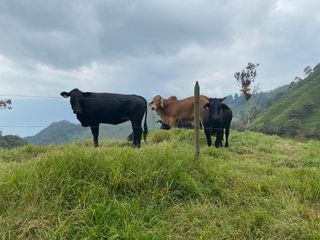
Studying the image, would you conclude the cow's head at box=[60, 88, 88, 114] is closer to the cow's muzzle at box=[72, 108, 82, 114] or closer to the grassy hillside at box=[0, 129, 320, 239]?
the cow's muzzle at box=[72, 108, 82, 114]

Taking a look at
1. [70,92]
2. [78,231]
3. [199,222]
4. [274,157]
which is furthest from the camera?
[70,92]

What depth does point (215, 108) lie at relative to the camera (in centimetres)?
1163

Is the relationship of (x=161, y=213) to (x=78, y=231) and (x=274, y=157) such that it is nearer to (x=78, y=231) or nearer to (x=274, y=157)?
(x=78, y=231)

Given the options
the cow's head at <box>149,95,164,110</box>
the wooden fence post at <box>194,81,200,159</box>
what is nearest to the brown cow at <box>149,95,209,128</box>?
the cow's head at <box>149,95,164,110</box>

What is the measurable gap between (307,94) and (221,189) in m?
101

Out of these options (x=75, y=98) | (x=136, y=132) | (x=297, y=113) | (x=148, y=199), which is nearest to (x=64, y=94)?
(x=75, y=98)

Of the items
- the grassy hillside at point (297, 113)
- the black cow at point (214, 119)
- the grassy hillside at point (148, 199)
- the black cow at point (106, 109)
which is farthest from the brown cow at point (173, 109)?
the grassy hillside at point (297, 113)

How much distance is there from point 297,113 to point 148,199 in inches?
3576

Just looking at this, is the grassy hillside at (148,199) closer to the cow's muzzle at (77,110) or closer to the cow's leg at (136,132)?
the cow's muzzle at (77,110)

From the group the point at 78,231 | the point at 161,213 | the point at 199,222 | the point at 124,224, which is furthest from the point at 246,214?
the point at 78,231

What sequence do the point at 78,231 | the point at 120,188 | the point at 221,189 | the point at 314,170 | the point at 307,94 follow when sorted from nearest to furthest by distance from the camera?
1. the point at 78,231
2. the point at 120,188
3. the point at 221,189
4. the point at 314,170
5. the point at 307,94

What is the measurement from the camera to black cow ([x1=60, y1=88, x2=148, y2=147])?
1098cm

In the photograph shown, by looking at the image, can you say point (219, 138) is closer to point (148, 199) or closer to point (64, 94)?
point (64, 94)

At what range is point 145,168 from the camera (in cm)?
609
